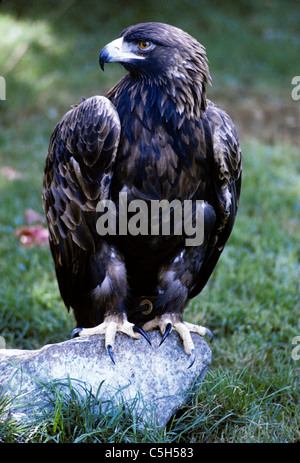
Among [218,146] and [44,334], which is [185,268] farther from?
[44,334]

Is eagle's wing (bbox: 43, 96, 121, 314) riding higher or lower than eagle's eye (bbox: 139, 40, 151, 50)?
lower

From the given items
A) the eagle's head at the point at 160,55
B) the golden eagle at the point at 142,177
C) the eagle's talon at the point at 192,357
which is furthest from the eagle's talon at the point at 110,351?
the eagle's head at the point at 160,55

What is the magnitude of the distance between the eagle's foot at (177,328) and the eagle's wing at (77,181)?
Result: 0.50 metres

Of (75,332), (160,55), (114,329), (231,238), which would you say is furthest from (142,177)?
(231,238)

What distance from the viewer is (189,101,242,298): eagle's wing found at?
344 centimetres

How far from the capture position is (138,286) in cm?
376

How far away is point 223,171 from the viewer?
347 cm

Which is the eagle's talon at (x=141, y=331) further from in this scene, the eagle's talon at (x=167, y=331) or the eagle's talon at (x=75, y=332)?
the eagle's talon at (x=75, y=332)

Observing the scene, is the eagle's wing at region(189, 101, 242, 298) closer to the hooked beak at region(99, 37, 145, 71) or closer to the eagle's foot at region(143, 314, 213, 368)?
the eagle's foot at region(143, 314, 213, 368)

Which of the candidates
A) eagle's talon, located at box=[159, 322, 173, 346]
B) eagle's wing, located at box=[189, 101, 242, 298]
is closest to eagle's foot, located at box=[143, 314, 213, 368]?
eagle's talon, located at box=[159, 322, 173, 346]

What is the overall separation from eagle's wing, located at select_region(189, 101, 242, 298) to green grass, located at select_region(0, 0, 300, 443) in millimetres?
813

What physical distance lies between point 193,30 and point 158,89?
8.40 metres

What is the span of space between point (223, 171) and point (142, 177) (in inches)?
19.4
